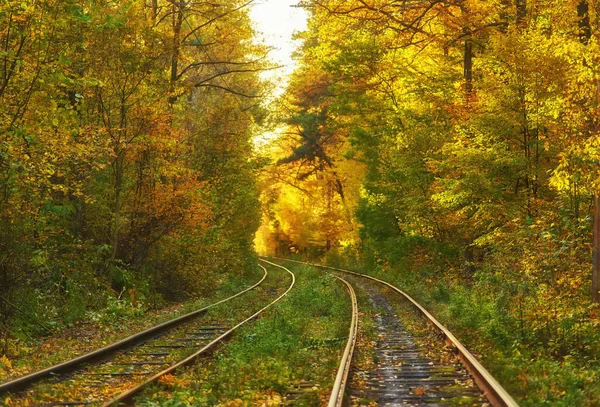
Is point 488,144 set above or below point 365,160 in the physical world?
below

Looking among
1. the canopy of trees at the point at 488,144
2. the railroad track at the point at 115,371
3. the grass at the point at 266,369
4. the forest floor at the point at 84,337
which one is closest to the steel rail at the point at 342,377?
the grass at the point at 266,369

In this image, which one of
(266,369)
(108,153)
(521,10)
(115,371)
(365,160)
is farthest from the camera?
(365,160)

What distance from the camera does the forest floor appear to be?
35.7ft

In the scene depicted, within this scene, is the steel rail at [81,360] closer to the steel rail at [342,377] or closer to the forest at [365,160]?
the forest at [365,160]

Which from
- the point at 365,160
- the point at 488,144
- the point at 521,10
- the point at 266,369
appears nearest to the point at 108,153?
the point at 266,369

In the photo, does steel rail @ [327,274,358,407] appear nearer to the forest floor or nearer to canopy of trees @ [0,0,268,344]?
the forest floor

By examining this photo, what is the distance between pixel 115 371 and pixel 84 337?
13.4 feet

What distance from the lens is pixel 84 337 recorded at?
1427cm

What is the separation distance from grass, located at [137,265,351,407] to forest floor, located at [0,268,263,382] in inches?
98.0

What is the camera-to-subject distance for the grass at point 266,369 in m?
8.55

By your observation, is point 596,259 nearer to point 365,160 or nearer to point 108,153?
point 108,153

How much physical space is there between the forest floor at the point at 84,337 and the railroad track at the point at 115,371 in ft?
1.93

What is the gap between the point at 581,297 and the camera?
507 inches

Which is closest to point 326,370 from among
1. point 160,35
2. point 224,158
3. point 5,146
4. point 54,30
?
point 5,146
